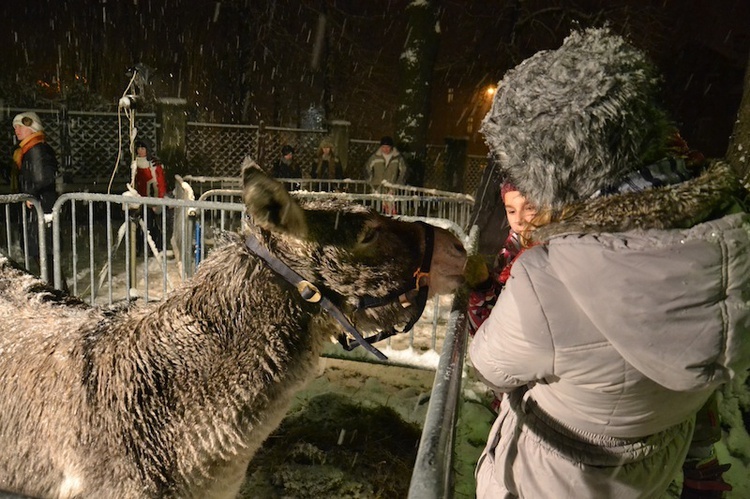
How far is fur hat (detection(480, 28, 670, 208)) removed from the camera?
4.16 ft

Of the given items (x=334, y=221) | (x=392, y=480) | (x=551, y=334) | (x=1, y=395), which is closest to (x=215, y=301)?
(x=334, y=221)

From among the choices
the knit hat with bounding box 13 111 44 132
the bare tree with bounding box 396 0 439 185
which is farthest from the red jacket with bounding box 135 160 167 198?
the bare tree with bounding box 396 0 439 185

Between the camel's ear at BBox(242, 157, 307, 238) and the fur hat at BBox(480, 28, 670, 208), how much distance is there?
0.85 metres

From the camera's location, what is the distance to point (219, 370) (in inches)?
79.6

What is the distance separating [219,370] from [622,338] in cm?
150

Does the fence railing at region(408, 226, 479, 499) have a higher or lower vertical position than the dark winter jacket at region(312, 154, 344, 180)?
lower

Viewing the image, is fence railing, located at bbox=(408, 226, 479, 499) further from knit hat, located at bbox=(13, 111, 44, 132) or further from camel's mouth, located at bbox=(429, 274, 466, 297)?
knit hat, located at bbox=(13, 111, 44, 132)

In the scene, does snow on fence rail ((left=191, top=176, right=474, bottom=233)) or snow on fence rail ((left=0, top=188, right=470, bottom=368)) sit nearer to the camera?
snow on fence rail ((left=0, top=188, right=470, bottom=368))

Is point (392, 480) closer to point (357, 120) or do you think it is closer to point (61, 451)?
point (61, 451)

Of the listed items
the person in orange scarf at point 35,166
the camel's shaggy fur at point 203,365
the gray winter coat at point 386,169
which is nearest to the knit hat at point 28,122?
the person in orange scarf at point 35,166

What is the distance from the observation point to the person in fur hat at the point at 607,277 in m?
1.15

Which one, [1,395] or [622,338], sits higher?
[622,338]

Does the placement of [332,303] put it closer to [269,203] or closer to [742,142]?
[269,203]

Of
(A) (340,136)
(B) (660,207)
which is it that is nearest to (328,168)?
(A) (340,136)
